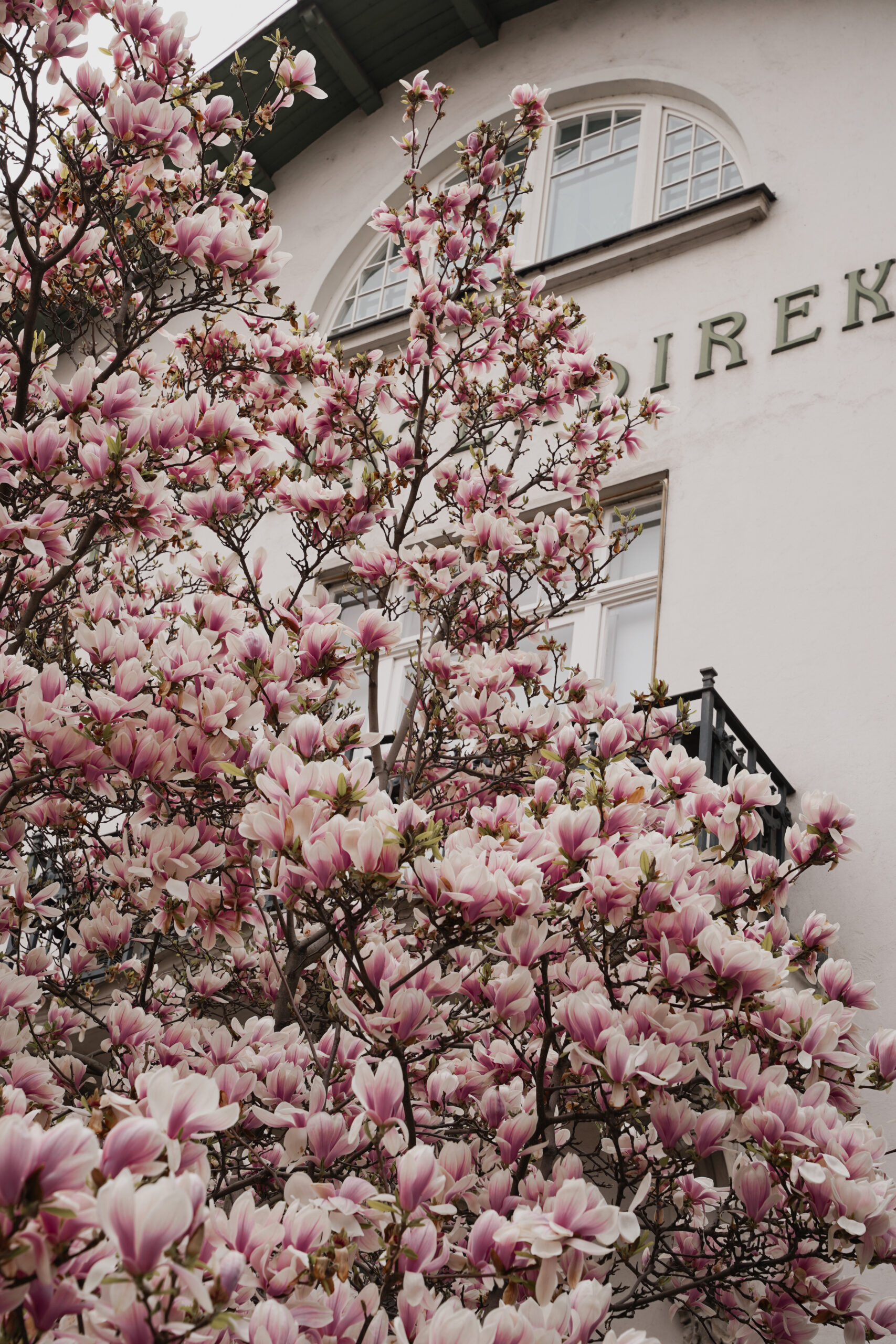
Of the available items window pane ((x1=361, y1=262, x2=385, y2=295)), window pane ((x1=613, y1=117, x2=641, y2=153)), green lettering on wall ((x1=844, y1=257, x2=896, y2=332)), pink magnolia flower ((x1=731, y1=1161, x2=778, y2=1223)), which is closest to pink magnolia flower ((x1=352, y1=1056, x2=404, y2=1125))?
pink magnolia flower ((x1=731, y1=1161, x2=778, y2=1223))

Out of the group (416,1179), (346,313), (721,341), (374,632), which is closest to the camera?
(416,1179)

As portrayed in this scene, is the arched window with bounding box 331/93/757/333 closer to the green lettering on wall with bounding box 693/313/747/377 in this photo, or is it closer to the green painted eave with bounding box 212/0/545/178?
the green lettering on wall with bounding box 693/313/747/377

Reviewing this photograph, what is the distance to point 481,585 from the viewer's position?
390 centimetres

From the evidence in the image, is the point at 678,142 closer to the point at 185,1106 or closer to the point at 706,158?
the point at 706,158

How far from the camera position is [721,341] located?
6.19 m

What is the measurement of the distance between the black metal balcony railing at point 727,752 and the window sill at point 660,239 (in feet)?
9.92

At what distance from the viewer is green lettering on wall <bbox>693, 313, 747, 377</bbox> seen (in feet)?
19.9

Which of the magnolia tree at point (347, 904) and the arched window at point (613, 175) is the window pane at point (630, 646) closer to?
the magnolia tree at point (347, 904)

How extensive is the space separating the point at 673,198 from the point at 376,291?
2497 mm

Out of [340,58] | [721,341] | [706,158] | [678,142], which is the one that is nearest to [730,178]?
[706,158]

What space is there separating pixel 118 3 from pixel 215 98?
0.44 metres

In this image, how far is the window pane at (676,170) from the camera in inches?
292

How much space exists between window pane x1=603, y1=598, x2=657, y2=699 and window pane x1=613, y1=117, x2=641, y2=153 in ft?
12.8

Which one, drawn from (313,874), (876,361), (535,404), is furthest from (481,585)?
(876,361)
